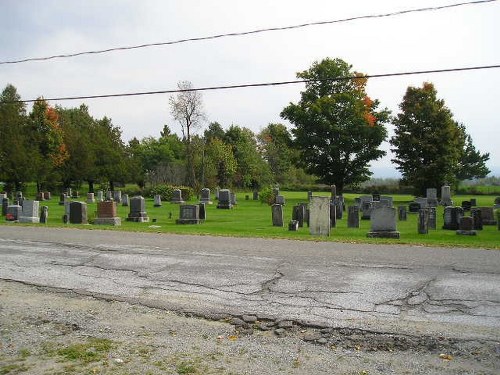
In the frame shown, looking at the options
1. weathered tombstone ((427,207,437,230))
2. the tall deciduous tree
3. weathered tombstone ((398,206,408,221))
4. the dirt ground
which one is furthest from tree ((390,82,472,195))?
the dirt ground

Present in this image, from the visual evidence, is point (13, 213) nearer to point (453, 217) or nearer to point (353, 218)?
point (353, 218)

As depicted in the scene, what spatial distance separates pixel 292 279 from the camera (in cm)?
838

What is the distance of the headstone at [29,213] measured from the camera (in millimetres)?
22984

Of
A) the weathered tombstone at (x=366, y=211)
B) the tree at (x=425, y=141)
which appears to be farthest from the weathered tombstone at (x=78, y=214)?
the tree at (x=425, y=141)

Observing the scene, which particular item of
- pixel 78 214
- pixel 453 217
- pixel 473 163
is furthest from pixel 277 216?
pixel 473 163

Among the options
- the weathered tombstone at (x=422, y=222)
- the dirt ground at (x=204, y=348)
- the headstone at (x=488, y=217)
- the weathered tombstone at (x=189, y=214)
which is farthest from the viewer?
the weathered tombstone at (x=189, y=214)

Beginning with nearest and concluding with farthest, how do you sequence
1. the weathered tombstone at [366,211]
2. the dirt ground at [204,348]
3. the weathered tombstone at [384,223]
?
1. the dirt ground at [204,348]
2. the weathered tombstone at [384,223]
3. the weathered tombstone at [366,211]

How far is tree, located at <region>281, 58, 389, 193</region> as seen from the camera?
4938 cm

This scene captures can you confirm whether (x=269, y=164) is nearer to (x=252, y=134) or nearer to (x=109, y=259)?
(x=252, y=134)

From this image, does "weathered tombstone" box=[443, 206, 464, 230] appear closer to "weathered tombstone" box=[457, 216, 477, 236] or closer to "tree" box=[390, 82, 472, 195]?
"weathered tombstone" box=[457, 216, 477, 236]

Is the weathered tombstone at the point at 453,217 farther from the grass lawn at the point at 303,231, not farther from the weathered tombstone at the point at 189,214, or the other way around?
the weathered tombstone at the point at 189,214

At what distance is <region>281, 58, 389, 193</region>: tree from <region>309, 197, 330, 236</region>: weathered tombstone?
108 feet

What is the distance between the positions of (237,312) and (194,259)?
385 cm

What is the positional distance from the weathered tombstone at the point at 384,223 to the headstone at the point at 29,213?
1559 centimetres
